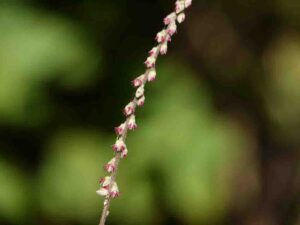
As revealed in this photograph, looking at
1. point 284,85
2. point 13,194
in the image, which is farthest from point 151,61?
point 284,85

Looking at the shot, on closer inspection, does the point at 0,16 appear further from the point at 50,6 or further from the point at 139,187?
the point at 139,187

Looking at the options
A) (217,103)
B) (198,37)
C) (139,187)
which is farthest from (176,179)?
(198,37)

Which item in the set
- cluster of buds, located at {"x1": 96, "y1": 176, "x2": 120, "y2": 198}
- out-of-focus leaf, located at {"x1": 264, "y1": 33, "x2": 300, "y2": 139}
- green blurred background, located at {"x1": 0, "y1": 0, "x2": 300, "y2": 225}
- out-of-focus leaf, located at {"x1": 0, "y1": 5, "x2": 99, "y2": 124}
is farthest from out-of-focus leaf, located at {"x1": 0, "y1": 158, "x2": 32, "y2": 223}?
cluster of buds, located at {"x1": 96, "y1": 176, "x2": 120, "y2": 198}

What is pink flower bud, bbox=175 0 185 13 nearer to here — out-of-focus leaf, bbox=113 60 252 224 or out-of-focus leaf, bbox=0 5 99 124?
out-of-focus leaf, bbox=0 5 99 124

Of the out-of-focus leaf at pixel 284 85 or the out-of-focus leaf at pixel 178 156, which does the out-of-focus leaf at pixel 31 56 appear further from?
the out-of-focus leaf at pixel 284 85

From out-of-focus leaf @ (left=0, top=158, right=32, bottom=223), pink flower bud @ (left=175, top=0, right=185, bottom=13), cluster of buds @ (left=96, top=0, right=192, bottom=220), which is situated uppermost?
out-of-focus leaf @ (left=0, top=158, right=32, bottom=223)

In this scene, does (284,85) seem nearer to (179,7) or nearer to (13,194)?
(13,194)

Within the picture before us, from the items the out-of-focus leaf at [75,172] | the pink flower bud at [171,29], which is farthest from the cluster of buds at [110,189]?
the out-of-focus leaf at [75,172]

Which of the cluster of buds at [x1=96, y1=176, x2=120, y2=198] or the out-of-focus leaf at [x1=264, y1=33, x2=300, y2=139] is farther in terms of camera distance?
the out-of-focus leaf at [x1=264, y1=33, x2=300, y2=139]
